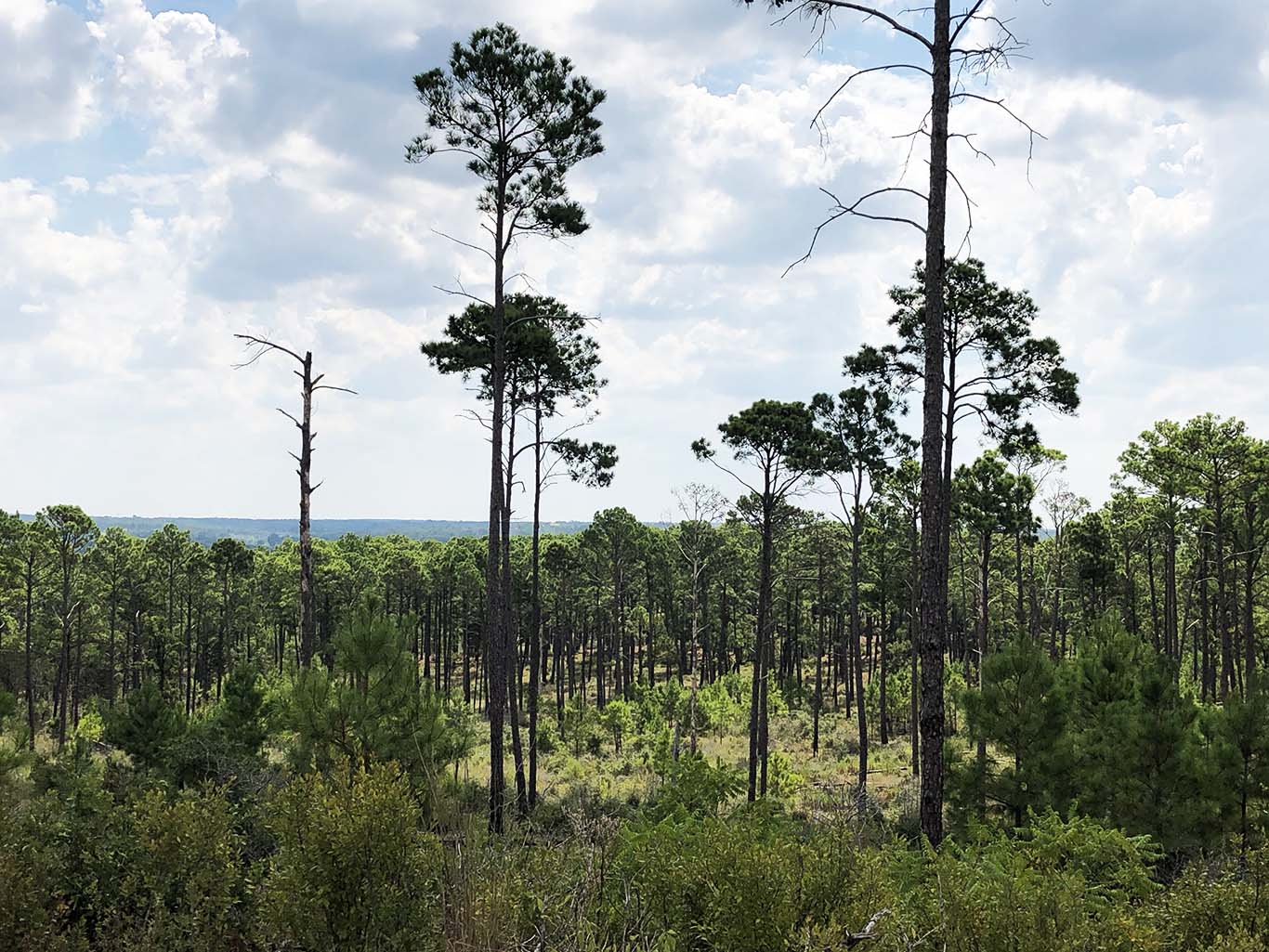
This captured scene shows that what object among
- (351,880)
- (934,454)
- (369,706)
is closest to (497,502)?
(369,706)

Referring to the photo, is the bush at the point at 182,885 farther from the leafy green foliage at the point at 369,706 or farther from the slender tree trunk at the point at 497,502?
the slender tree trunk at the point at 497,502

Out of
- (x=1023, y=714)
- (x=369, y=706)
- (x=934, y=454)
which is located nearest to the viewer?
(x=934, y=454)

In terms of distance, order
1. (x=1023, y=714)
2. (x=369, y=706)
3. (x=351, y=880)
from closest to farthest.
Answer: (x=351, y=880) → (x=369, y=706) → (x=1023, y=714)

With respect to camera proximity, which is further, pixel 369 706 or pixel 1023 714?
pixel 1023 714

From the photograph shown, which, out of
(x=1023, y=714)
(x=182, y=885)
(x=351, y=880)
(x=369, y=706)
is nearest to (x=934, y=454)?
(x=351, y=880)

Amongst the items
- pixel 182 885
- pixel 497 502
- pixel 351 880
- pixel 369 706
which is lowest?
pixel 369 706

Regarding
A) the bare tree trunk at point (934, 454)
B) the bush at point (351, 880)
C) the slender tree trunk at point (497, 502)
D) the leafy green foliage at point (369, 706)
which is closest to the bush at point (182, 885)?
the bush at point (351, 880)

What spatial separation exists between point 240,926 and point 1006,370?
15.6 metres

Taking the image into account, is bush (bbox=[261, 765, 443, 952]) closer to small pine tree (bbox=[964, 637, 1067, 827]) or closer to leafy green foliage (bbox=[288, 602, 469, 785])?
leafy green foliage (bbox=[288, 602, 469, 785])

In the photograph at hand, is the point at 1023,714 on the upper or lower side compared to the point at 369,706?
lower

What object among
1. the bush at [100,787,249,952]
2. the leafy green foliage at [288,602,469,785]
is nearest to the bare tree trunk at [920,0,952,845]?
the bush at [100,787,249,952]

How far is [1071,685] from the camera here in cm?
1431

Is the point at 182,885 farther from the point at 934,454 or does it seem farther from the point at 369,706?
the point at 934,454

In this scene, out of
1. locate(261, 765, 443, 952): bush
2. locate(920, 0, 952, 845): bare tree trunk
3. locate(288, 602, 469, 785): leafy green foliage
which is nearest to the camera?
locate(261, 765, 443, 952): bush
